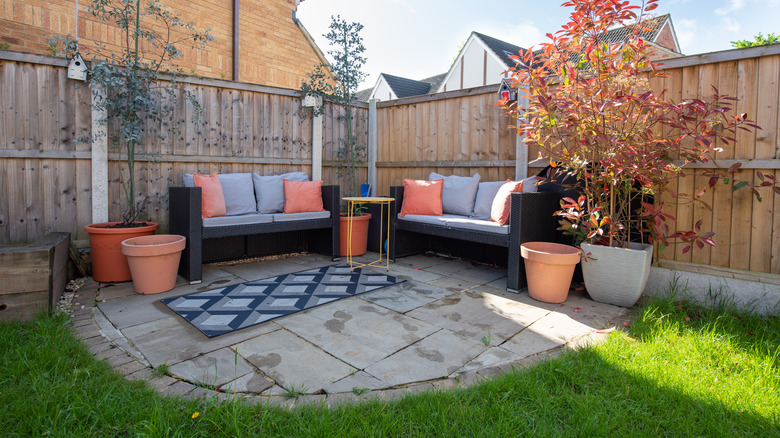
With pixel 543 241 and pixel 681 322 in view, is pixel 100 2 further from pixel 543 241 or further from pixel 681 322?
pixel 681 322

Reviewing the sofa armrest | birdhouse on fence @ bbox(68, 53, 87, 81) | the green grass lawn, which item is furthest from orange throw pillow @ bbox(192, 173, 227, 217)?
the green grass lawn

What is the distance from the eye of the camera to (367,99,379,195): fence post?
17.5 feet

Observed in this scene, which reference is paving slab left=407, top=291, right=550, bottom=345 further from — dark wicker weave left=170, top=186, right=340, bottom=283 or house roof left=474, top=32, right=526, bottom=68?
house roof left=474, top=32, right=526, bottom=68

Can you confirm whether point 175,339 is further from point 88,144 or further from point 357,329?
point 88,144

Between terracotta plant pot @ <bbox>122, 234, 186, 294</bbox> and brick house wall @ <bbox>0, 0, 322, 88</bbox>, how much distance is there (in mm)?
2869

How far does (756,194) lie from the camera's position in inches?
102

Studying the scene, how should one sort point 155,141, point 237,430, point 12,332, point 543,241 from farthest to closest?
point 155,141 → point 543,241 → point 12,332 → point 237,430

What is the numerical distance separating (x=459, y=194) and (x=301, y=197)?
5.27ft

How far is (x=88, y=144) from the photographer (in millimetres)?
3480

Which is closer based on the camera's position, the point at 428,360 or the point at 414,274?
the point at 428,360

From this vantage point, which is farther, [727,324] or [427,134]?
[427,134]

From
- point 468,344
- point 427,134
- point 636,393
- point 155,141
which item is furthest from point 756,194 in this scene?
point 155,141

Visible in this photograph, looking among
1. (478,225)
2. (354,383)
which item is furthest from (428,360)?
(478,225)

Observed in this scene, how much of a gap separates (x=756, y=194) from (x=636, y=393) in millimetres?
1786
